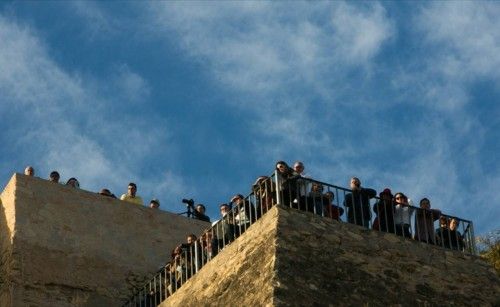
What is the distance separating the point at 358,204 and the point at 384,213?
0.50 meters

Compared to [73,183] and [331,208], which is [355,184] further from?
[73,183]

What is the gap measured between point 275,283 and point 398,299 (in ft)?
7.33

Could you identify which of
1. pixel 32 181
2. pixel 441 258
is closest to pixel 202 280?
pixel 441 258

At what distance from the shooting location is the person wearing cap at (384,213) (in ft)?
66.8

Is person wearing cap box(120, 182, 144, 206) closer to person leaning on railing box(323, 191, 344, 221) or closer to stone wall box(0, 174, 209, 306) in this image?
stone wall box(0, 174, 209, 306)

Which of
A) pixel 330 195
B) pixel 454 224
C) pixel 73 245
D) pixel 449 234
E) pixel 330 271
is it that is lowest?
pixel 330 271

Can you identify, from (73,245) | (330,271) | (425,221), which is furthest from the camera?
(73,245)

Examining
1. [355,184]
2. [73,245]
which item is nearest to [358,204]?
[355,184]

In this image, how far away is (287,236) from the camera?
18.9 m

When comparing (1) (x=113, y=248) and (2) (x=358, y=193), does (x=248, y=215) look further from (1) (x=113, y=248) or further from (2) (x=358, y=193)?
(1) (x=113, y=248)

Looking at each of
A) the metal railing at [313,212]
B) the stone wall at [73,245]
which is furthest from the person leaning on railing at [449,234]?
the stone wall at [73,245]

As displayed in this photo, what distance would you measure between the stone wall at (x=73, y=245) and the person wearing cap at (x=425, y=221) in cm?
629

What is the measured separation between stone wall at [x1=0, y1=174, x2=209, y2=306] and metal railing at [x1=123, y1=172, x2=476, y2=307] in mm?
2324

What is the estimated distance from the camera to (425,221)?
68.1ft
